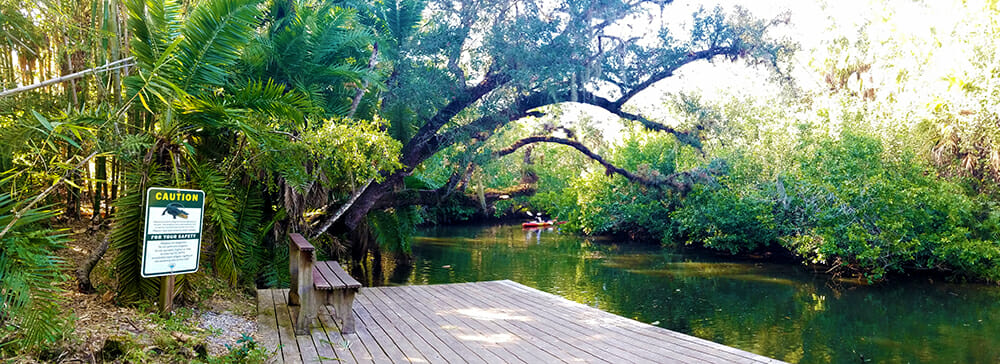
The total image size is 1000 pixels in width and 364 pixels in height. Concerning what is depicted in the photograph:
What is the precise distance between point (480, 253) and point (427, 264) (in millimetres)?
3413

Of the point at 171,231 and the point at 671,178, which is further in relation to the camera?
the point at 671,178

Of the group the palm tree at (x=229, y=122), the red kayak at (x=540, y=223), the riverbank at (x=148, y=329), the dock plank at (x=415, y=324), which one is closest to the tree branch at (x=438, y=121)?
the palm tree at (x=229, y=122)

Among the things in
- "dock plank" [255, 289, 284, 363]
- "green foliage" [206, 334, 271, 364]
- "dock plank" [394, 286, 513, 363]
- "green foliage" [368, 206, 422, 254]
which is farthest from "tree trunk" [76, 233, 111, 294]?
"green foliage" [368, 206, 422, 254]

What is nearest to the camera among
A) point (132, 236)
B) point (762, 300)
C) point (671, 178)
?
point (132, 236)

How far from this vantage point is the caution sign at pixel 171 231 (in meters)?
5.07

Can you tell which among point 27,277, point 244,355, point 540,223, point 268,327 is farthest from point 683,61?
point 540,223

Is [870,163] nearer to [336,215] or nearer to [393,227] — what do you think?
[393,227]

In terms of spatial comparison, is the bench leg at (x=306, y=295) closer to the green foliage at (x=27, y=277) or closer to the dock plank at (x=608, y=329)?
the green foliage at (x=27, y=277)

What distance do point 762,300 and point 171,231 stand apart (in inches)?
438

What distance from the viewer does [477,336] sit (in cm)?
631

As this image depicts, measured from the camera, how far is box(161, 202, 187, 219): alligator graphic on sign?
523 cm

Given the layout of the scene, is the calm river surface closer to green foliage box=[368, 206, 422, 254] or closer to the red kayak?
green foliage box=[368, 206, 422, 254]

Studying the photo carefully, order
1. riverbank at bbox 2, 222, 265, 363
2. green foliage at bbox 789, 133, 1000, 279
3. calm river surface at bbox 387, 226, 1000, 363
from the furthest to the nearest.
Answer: green foliage at bbox 789, 133, 1000, 279 → calm river surface at bbox 387, 226, 1000, 363 → riverbank at bbox 2, 222, 265, 363

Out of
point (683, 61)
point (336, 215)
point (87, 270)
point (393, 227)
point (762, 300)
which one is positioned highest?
point (683, 61)
